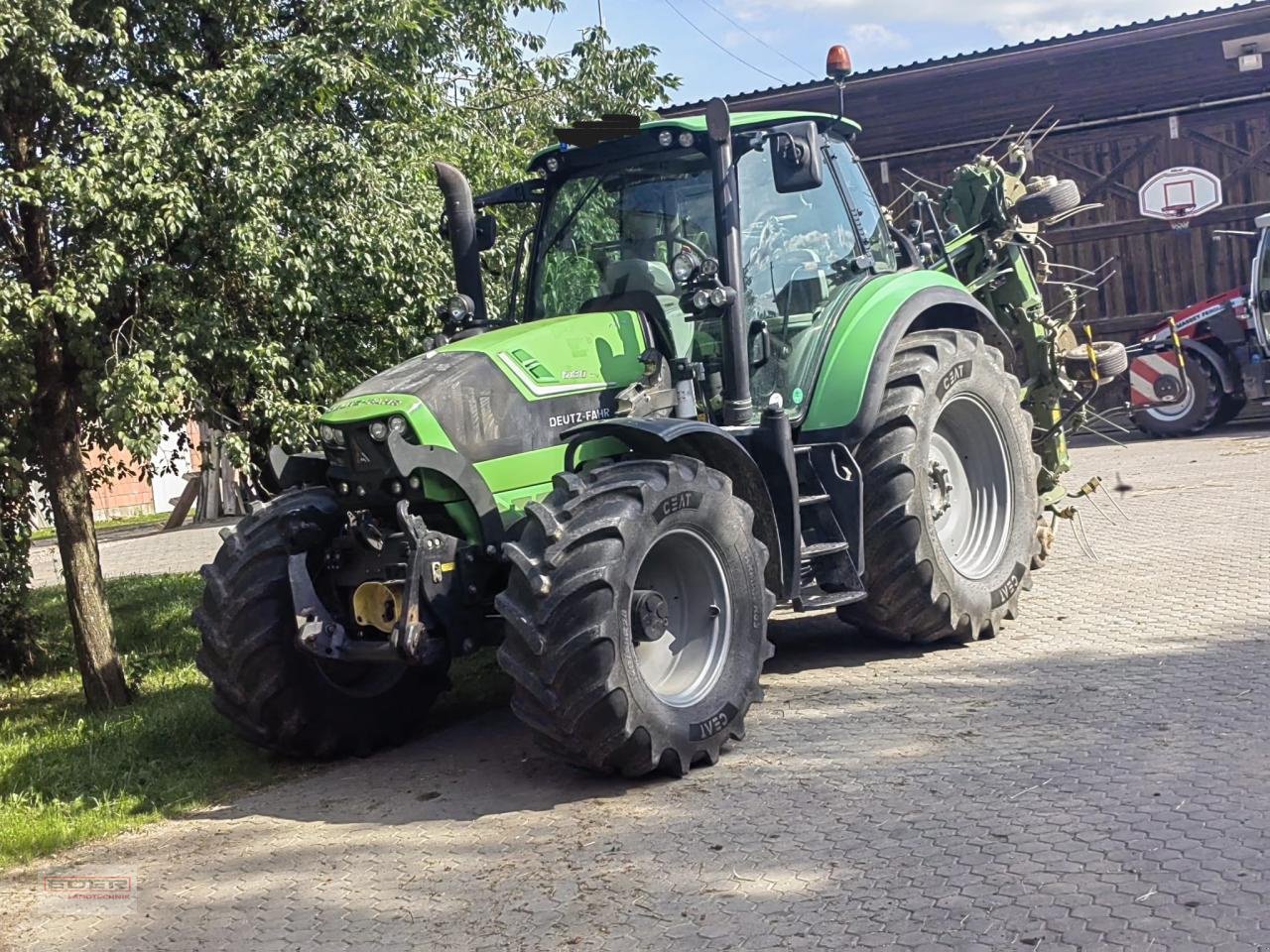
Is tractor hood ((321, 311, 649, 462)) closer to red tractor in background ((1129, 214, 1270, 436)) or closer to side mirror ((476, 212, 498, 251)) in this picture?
side mirror ((476, 212, 498, 251))

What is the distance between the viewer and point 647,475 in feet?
18.6

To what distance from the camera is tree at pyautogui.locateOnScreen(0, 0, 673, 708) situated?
684cm

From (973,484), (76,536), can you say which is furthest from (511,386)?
(76,536)

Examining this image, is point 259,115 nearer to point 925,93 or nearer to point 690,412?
point 690,412

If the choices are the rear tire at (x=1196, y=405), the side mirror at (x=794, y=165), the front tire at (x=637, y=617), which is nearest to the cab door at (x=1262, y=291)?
the rear tire at (x=1196, y=405)

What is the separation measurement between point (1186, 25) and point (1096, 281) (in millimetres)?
3786

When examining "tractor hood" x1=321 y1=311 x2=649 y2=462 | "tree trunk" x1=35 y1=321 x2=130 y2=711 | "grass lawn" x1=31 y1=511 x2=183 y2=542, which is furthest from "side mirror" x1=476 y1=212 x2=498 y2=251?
"grass lawn" x1=31 y1=511 x2=183 y2=542

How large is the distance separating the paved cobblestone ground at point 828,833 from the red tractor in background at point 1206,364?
37.7 ft

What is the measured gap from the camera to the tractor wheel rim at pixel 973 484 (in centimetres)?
791

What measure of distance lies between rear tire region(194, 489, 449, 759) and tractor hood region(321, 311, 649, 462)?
0.67m

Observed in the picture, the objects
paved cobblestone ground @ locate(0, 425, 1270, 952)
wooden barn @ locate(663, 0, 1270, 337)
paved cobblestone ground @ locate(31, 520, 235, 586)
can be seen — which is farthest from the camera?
wooden barn @ locate(663, 0, 1270, 337)

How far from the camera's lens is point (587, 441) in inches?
247

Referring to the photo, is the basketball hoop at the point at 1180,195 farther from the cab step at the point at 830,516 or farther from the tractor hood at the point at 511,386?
the tractor hood at the point at 511,386

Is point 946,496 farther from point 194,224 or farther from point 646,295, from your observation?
point 194,224
